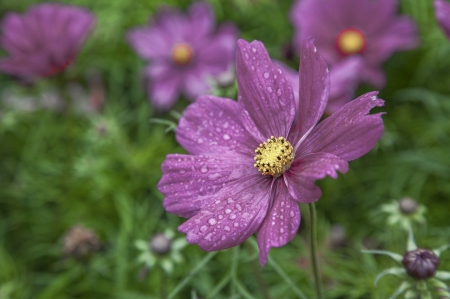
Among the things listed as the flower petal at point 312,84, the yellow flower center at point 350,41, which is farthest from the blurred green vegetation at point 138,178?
the flower petal at point 312,84

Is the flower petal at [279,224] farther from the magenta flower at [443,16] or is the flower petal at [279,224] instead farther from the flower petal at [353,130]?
the magenta flower at [443,16]

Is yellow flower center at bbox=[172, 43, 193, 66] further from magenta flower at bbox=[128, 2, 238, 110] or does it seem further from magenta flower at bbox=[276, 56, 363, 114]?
magenta flower at bbox=[276, 56, 363, 114]

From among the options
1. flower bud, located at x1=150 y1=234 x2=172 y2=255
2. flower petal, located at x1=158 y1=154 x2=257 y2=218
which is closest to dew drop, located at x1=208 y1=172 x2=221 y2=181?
flower petal, located at x1=158 y1=154 x2=257 y2=218

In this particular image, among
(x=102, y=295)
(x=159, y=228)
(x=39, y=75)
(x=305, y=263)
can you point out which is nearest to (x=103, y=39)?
(x=39, y=75)

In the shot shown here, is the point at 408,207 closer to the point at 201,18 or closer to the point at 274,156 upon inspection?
the point at 274,156

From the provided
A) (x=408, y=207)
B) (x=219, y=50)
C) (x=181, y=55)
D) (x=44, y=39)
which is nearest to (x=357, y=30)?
(x=219, y=50)

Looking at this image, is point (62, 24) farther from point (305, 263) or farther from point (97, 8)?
point (305, 263)
